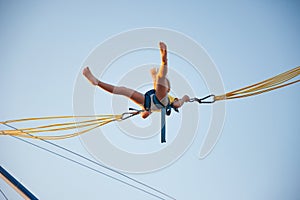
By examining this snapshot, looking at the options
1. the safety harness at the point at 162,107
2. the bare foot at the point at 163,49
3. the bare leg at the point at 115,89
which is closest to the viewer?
the bare foot at the point at 163,49

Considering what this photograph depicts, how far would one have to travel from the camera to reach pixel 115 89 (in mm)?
2119

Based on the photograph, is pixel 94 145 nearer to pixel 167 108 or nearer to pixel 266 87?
pixel 167 108

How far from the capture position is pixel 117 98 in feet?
9.14

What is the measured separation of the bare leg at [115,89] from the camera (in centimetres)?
208

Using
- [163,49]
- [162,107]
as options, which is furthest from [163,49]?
[162,107]

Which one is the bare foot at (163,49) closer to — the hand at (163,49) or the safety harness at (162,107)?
the hand at (163,49)

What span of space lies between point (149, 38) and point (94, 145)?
1301 millimetres

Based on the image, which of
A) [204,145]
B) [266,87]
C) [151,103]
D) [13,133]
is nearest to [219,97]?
[266,87]

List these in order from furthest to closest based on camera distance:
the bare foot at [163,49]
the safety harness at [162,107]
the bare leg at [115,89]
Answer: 1. the bare leg at [115,89]
2. the safety harness at [162,107]
3. the bare foot at [163,49]

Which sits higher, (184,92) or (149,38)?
(149,38)

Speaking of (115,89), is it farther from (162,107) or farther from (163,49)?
(163,49)

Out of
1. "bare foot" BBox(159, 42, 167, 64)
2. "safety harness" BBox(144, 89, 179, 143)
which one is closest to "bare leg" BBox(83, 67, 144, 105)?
"safety harness" BBox(144, 89, 179, 143)

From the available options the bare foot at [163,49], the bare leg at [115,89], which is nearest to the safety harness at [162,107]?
the bare leg at [115,89]

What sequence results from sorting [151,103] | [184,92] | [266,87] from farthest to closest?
[184,92]
[151,103]
[266,87]
